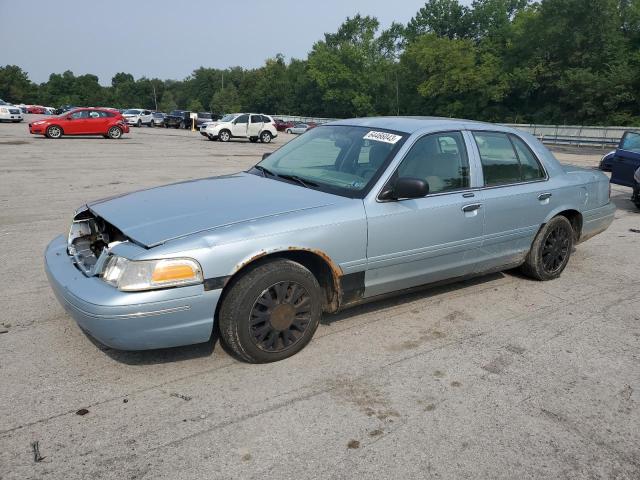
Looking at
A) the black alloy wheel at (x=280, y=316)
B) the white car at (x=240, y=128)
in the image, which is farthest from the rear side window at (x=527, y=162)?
the white car at (x=240, y=128)

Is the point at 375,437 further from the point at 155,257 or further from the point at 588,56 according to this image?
the point at 588,56

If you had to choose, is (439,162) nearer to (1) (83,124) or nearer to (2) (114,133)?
(1) (83,124)

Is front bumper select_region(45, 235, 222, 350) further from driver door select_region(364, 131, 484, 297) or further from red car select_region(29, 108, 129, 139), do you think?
red car select_region(29, 108, 129, 139)

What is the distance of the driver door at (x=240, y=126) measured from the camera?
28.4m

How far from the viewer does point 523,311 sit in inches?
177

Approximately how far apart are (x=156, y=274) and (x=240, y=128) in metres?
26.5

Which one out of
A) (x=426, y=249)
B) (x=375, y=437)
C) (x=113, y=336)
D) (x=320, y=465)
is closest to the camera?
(x=320, y=465)

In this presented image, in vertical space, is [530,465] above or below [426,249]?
below

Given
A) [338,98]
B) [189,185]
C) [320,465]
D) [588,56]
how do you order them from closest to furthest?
1. [320,465]
2. [189,185]
3. [588,56]
4. [338,98]

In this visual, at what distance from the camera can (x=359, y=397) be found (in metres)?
3.07

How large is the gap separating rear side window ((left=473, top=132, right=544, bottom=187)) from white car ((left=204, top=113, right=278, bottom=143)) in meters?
24.4

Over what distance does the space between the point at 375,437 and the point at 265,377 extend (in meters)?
0.84

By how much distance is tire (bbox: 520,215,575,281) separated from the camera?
16.5 ft

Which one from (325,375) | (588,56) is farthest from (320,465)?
(588,56)
